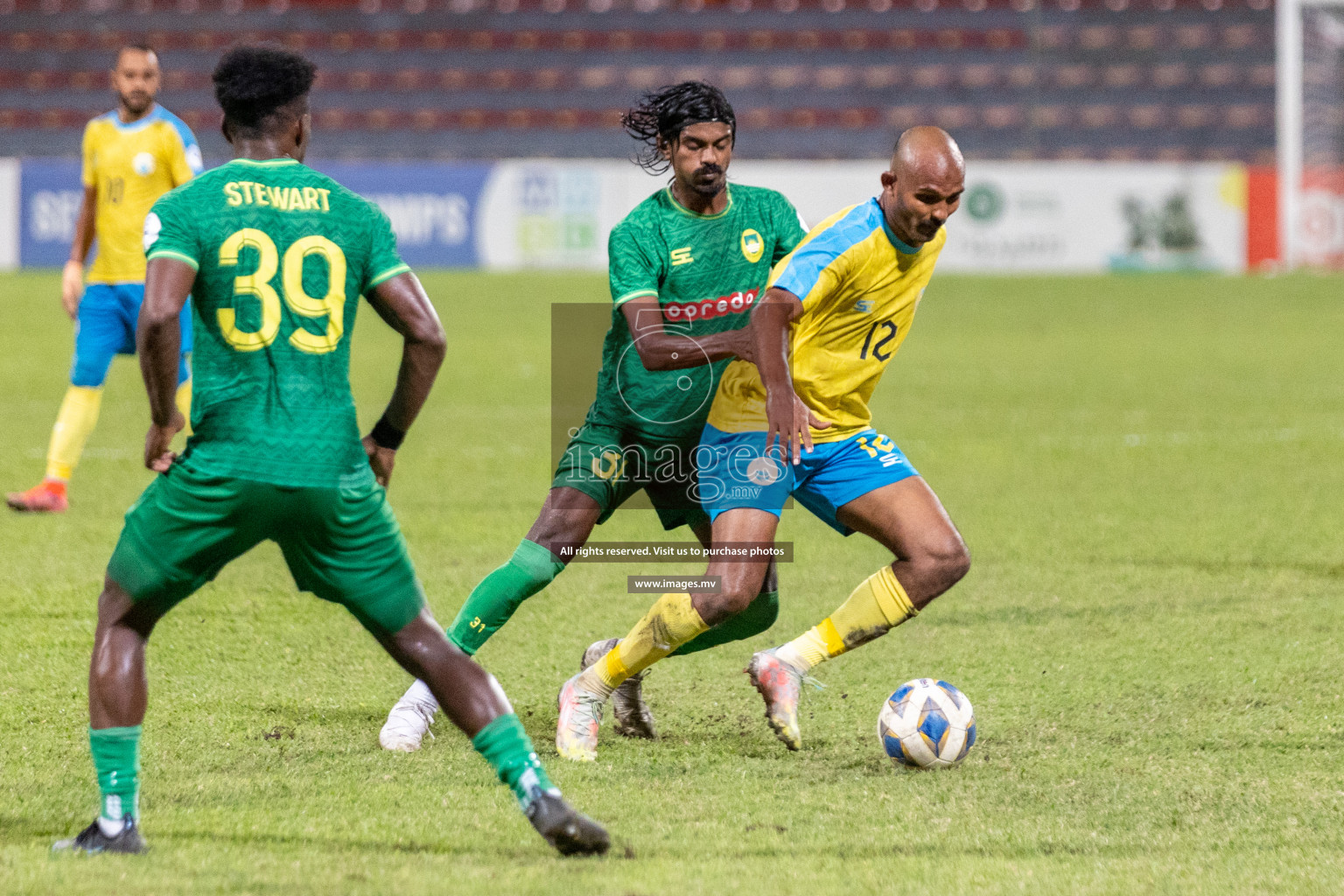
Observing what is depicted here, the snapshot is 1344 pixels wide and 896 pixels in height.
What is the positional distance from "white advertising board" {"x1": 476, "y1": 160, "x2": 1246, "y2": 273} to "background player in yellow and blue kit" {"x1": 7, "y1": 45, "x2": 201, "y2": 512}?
1514 centimetres

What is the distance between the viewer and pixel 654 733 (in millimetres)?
4879

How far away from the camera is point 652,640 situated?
4.68m

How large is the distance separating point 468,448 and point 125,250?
3.22 m

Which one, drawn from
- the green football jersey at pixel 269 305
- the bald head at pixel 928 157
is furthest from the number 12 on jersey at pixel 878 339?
the green football jersey at pixel 269 305

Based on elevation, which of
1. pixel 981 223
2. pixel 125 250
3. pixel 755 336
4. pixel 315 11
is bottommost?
pixel 755 336

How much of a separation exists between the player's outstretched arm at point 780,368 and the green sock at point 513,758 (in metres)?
1.25

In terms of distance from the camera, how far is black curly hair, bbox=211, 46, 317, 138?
11.6 feet

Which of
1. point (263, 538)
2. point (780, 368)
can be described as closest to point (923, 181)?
point (780, 368)

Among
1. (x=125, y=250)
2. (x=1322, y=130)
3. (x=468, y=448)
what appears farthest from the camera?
(x=1322, y=130)

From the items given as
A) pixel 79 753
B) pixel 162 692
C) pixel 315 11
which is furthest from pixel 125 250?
pixel 315 11

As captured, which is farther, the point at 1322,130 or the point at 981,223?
the point at 1322,130

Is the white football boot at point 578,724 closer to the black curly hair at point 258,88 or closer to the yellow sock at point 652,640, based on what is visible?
the yellow sock at point 652,640

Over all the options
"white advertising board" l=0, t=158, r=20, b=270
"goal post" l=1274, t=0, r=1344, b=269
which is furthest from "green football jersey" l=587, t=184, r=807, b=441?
"goal post" l=1274, t=0, r=1344, b=269

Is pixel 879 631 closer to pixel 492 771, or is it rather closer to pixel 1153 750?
pixel 1153 750
